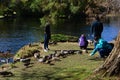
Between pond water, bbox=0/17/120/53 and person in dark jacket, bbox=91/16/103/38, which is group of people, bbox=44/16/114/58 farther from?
pond water, bbox=0/17/120/53

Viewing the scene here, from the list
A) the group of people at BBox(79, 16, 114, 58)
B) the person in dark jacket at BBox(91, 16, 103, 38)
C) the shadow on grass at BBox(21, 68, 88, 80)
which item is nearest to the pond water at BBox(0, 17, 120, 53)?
the group of people at BBox(79, 16, 114, 58)

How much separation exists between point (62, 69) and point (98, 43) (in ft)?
11.4

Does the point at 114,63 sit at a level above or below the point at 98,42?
above

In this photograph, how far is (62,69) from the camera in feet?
53.7

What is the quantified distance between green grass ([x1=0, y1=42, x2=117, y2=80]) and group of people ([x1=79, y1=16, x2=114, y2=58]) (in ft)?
1.61

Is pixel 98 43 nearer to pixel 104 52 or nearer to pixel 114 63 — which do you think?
pixel 104 52

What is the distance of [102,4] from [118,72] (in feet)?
116

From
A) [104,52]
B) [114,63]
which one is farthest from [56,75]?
[104,52]

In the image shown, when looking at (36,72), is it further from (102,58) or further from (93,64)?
(102,58)

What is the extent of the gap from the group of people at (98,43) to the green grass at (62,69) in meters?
0.49

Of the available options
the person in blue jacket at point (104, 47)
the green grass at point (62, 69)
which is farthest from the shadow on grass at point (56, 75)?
the person in blue jacket at point (104, 47)

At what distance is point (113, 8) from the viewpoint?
44812mm

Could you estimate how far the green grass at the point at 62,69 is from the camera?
14703 mm

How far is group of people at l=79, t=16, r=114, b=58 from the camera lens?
18.3 m
